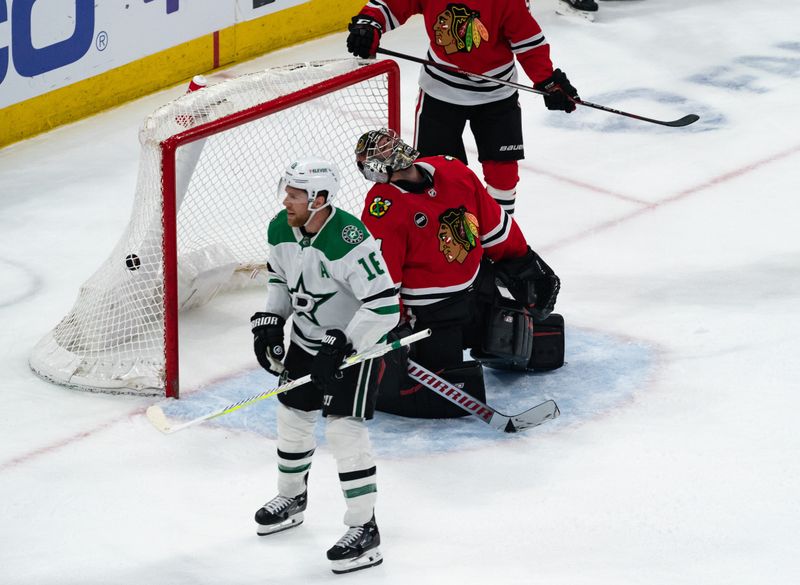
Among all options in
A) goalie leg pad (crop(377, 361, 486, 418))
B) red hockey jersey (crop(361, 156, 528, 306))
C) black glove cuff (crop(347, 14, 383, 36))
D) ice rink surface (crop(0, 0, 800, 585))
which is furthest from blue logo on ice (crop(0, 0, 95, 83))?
goalie leg pad (crop(377, 361, 486, 418))

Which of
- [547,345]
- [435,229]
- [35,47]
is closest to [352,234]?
[435,229]

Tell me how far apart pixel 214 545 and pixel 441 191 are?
1177mm

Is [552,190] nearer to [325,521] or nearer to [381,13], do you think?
[381,13]

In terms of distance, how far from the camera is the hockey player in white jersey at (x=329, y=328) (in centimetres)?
352

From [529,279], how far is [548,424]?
431 mm

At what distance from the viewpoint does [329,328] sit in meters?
3.62

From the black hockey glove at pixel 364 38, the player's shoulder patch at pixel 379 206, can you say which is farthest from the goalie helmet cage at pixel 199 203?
the player's shoulder patch at pixel 379 206

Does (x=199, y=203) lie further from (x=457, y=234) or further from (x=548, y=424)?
(x=548, y=424)

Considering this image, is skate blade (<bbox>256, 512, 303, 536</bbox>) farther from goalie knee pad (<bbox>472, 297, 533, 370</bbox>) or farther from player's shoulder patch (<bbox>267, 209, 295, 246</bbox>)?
goalie knee pad (<bbox>472, 297, 533, 370</bbox>)

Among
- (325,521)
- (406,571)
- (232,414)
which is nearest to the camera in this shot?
(406,571)

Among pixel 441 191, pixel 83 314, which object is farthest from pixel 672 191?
pixel 83 314

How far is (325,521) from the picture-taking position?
392cm

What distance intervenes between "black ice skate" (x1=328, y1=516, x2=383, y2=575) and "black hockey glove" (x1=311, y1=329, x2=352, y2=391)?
1.30 ft

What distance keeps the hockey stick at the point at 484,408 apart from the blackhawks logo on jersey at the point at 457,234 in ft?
1.10
